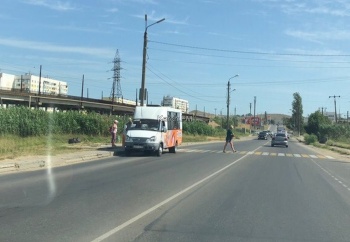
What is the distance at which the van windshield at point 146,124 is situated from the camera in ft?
82.7

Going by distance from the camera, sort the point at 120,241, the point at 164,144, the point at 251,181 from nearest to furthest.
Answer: the point at 120,241 < the point at 251,181 < the point at 164,144

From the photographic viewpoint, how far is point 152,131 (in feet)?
80.9

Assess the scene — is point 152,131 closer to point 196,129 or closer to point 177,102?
point 196,129

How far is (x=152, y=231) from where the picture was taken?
7.02 metres

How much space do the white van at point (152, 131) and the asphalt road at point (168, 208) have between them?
28.4 feet

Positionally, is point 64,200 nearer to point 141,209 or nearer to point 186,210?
point 141,209

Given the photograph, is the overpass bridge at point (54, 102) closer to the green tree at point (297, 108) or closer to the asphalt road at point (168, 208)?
the asphalt road at point (168, 208)

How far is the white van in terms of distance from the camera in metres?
24.0

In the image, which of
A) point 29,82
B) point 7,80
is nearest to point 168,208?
point 29,82

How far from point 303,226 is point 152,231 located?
2.76m

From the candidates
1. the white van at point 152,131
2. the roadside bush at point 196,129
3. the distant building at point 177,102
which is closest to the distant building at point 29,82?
the distant building at point 177,102

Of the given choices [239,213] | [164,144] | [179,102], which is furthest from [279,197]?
[179,102]

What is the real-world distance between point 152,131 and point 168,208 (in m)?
15.7

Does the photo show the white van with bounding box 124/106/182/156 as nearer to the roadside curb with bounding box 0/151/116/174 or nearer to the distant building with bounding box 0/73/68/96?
the roadside curb with bounding box 0/151/116/174
